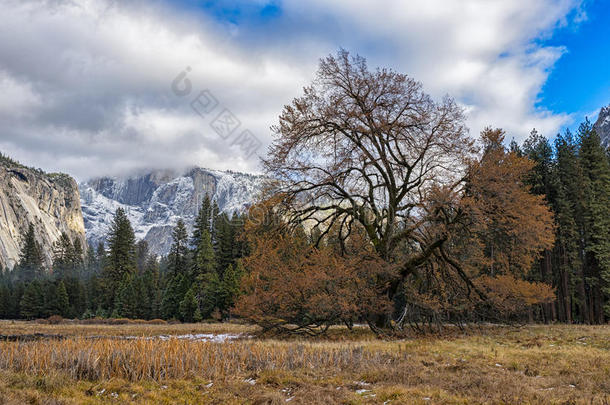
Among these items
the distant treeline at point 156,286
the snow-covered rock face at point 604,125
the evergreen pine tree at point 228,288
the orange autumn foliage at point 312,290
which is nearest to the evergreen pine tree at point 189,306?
the distant treeline at point 156,286

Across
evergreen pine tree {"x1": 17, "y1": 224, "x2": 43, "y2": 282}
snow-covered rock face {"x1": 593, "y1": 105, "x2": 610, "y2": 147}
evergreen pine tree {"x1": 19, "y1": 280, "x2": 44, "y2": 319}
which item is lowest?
evergreen pine tree {"x1": 19, "y1": 280, "x2": 44, "y2": 319}

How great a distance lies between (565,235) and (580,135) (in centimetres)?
1007

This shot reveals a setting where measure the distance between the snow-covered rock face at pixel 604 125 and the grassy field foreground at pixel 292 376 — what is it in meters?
164

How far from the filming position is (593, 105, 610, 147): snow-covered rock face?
485 ft

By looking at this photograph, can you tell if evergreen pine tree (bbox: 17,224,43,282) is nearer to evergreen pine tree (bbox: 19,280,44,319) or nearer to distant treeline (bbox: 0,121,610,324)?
distant treeline (bbox: 0,121,610,324)

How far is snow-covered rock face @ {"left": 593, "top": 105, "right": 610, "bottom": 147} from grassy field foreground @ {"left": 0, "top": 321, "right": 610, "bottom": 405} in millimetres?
163650

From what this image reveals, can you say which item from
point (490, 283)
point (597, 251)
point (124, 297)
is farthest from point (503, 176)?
point (124, 297)

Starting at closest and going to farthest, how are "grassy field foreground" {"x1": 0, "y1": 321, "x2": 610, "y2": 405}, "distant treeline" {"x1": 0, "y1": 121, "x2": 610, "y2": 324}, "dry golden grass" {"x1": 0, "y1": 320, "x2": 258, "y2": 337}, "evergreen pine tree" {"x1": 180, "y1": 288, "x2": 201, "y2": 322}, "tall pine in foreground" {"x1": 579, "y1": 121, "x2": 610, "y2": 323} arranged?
"grassy field foreground" {"x1": 0, "y1": 321, "x2": 610, "y2": 405} < "distant treeline" {"x1": 0, "y1": 121, "x2": 610, "y2": 324} < "dry golden grass" {"x1": 0, "y1": 320, "x2": 258, "y2": 337} < "tall pine in foreground" {"x1": 579, "y1": 121, "x2": 610, "y2": 323} < "evergreen pine tree" {"x1": 180, "y1": 288, "x2": 201, "y2": 322}

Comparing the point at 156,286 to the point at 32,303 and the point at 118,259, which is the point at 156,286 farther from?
the point at 32,303

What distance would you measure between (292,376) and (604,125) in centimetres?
18837

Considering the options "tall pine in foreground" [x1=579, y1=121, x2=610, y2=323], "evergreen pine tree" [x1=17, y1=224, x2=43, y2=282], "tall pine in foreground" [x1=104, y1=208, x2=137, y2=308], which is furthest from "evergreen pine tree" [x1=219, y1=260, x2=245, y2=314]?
"evergreen pine tree" [x1=17, y1=224, x2=43, y2=282]

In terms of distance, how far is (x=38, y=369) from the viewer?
8.54 m

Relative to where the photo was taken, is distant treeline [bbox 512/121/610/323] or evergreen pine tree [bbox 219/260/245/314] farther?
evergreen pine tree [bbox 219/260/245/314]

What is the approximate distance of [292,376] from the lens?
8516 millimetres
